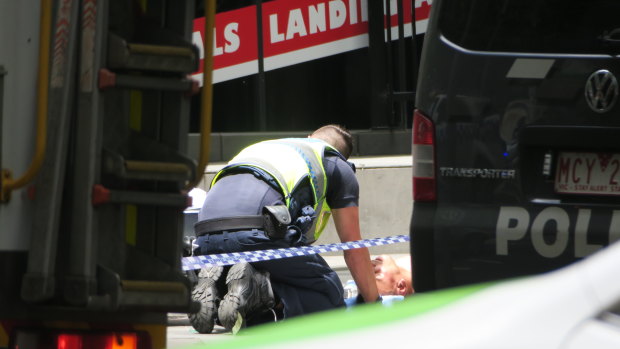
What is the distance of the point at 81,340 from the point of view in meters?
3.84

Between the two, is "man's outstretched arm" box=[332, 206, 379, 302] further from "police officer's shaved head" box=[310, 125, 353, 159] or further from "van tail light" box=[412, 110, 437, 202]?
"van tail light" box=[412, 110, 437, 202]

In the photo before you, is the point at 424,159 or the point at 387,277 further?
the point at 387,277

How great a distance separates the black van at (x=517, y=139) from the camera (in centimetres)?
515

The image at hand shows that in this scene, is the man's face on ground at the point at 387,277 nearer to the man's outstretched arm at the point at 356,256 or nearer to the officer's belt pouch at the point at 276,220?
the man's outstretched arm at the point at 356,256

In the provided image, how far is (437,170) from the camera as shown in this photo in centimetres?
553

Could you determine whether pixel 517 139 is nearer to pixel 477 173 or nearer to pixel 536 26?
pixel 477 173

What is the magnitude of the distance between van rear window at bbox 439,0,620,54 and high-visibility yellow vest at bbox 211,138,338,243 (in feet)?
4.80

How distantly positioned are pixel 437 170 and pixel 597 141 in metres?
0.69

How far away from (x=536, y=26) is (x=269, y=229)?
6.07 ft

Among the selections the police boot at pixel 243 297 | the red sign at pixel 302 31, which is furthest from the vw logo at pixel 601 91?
the red sign at pixel 302 31

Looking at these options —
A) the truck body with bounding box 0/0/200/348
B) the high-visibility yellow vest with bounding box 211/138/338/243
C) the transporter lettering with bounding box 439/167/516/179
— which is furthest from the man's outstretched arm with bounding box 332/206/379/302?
the truck body with bounding box 0/0/200/348

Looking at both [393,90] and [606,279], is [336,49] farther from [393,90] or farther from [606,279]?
[606,279]

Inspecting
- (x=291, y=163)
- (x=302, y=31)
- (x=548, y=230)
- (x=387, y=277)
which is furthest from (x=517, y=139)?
(x=302, y=31)

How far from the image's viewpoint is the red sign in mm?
14875
